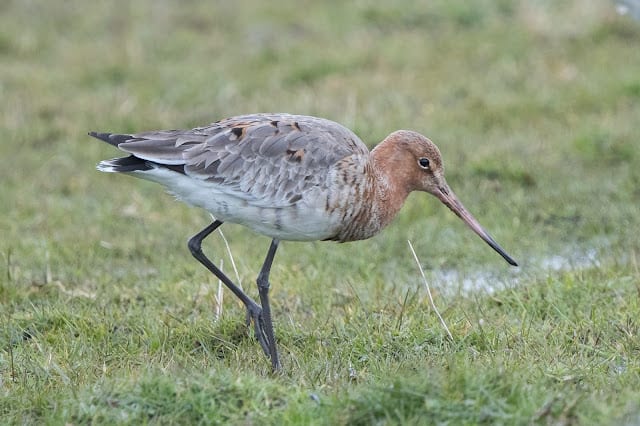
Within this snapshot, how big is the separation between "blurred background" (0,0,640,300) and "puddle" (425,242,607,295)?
3cm

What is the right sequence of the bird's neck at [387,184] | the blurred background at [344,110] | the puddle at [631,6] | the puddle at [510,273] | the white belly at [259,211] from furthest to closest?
the puddle at [631,6] → the blurred background at [344,110] → the puddle at [510,273] → the bird's neck at [387,184] → the white belly at [259,211]

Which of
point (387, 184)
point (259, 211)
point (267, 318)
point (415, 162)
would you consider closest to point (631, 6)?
point (415, 162)

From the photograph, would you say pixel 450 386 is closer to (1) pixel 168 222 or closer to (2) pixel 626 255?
(2) pixel 626 255

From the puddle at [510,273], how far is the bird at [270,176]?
116 cm

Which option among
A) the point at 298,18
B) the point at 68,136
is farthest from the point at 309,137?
the point at 298,18

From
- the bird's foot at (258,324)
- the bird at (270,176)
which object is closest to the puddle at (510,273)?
the bird at (270,176)

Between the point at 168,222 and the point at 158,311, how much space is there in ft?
6.87

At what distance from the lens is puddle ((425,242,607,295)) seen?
6.94 meters

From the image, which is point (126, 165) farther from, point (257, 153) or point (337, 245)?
point (337, 245)

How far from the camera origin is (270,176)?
19.1 ft

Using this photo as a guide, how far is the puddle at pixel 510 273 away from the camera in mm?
6944

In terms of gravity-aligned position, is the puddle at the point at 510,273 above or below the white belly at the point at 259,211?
below

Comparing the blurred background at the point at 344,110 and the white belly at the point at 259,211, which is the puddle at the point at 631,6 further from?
the white belly at the point at 259,211

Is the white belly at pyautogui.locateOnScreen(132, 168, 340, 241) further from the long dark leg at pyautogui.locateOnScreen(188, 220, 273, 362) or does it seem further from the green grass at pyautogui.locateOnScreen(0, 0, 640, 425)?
the green grass at pyautogui.locateOnScreen(0, 0, 640, 425)
